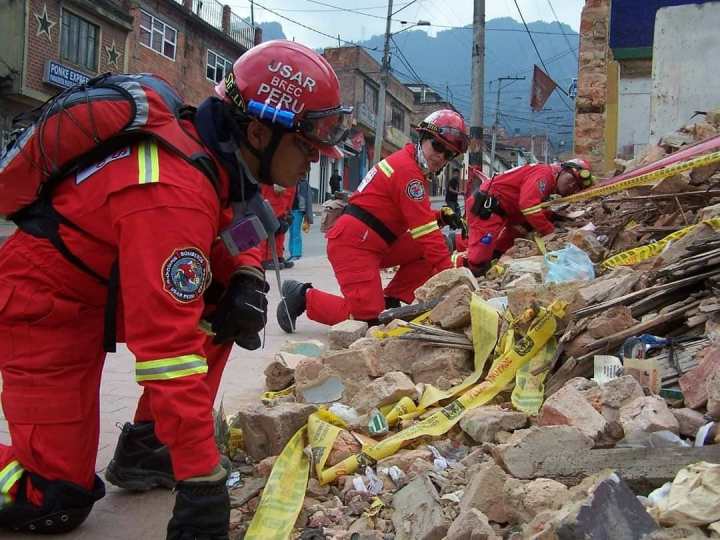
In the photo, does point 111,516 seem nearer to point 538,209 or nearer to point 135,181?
point 135,181

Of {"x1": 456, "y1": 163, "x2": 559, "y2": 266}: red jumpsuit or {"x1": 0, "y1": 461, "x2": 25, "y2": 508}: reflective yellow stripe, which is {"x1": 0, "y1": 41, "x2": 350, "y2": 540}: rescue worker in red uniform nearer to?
{"x1": 0, "y1": 461, "x2": 25, "y2": 508}: reflective yellow stripe

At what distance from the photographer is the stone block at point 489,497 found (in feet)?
7.09

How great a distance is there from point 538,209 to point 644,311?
417 cm

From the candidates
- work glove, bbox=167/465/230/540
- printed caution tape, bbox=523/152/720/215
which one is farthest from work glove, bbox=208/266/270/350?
printed caution tape, bbox=523/152/720/215

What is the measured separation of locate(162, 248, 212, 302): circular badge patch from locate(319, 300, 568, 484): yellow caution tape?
101cm

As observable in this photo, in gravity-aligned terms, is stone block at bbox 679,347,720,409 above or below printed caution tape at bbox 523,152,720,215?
below

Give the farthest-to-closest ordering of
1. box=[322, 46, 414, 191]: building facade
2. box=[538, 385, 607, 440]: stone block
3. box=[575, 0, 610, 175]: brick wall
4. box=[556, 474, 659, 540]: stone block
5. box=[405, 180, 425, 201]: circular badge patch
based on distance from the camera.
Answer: box=[322, 46, 414, 191]: building facade → box=[575, 0, 610, 175]: brick wall → box=[405, 180, 425, 201]: circular badge patch → box=[538, 385, 607, 440]: stone block → box=[556, 474, 659, 540]: stone block

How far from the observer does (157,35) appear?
2703 cm

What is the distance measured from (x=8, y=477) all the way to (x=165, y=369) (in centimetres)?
93

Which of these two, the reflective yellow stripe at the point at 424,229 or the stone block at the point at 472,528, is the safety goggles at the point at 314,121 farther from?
the reflective yellow stripe at the point at 424,229

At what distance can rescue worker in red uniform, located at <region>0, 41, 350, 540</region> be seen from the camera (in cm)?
201

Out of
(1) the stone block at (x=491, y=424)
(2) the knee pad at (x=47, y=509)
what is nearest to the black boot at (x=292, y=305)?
(1) the stone block at (x=491, y=424)

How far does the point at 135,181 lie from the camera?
211cm

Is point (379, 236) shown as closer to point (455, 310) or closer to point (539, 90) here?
point (455, 310)
